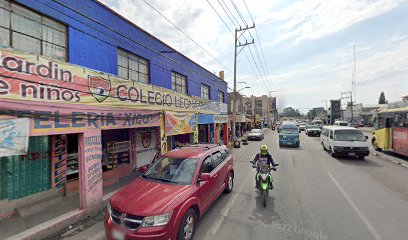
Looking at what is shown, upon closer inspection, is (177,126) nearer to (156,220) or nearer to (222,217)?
(222,217)

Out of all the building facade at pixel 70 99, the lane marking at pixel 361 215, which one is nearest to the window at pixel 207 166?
the building facade at pixel 70 99

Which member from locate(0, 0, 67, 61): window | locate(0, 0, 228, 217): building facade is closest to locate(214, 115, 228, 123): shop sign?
locate(0, 0, 228, 217): building facade

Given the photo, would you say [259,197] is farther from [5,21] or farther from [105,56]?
[5,21]

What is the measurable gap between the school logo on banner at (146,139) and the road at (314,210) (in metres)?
5.18

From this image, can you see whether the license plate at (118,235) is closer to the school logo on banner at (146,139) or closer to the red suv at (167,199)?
the red suv at (167,199)

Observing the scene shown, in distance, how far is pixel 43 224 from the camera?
16.3 feet

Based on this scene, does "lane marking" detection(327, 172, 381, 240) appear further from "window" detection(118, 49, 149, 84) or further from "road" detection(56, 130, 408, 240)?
"window" detection(118, 49, 149, 84)

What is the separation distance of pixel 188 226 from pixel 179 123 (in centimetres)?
705

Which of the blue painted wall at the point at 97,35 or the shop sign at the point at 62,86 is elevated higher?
the blue painted wall at the point at 97,35

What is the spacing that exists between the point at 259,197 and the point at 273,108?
8000 cm

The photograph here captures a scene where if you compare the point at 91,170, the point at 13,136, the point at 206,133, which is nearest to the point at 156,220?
the point at 91,170

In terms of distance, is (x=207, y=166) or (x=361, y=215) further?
(x=207, y=166)

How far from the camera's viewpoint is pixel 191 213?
172 inches

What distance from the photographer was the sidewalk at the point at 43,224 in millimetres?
Result: 4586
